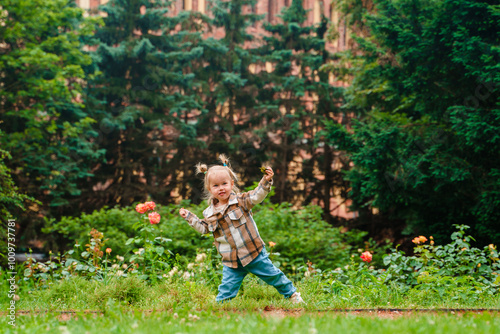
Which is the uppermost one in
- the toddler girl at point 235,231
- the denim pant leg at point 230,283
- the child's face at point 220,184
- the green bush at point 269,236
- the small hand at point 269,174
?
the small hand at point 269,174

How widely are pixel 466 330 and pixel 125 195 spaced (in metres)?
15.3

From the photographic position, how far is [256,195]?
4.73 metres

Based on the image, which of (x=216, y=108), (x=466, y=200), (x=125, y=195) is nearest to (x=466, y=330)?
(x=466, y=200)

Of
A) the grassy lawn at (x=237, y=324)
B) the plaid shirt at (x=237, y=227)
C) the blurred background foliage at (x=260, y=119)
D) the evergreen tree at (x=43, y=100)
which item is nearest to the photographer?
the grassy lawn at (x=237, y=324)

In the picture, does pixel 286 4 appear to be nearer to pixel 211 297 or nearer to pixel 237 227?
pixel 237 227

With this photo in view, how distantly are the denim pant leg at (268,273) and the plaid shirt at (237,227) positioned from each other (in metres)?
0.10

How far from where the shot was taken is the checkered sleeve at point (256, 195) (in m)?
4.69

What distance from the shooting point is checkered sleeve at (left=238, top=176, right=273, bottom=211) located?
4688 millimetres

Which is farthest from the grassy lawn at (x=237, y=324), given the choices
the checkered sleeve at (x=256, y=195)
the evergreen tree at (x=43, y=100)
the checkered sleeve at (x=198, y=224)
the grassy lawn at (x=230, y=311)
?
the evergreen tree at (x=43, y=100)

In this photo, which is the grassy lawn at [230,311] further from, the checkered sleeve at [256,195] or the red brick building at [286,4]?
the red brick building at [286,4]

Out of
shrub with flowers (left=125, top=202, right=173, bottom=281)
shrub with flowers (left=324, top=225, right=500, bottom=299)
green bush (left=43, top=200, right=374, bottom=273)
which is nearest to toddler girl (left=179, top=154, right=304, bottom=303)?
shrub with flowers (left=324, top=225, right=500, bottom=299)

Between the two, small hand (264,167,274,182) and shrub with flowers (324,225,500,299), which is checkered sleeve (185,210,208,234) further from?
shrub with flowers (324,225,500,299)

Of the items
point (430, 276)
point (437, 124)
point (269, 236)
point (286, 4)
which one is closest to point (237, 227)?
point (430, 276)

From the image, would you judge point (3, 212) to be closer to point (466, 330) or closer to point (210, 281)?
point (210, 281)
